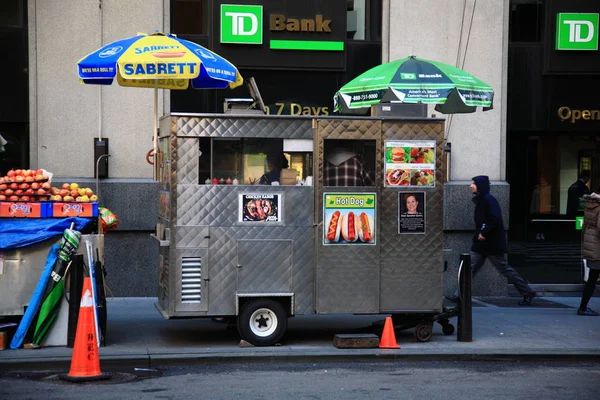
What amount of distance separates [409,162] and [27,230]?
167 inches

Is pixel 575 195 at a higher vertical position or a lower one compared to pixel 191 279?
higher

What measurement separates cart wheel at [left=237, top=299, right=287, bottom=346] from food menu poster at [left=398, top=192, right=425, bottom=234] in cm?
166

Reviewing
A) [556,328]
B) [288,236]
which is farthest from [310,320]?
[556,328]

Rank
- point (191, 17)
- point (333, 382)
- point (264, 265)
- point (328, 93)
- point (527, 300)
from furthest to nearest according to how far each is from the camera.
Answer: point (328, 93) → point (191, 17) → point (527, 300) → point (264, 265) → point (333, 382)

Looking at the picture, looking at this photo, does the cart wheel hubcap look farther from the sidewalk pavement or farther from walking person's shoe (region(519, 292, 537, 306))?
walking person's shoe (region(519, 292, 537, 306))

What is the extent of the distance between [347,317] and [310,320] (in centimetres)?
58

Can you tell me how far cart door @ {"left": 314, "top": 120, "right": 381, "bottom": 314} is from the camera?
9.98 meters

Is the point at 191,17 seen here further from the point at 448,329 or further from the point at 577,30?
the point at 448,329

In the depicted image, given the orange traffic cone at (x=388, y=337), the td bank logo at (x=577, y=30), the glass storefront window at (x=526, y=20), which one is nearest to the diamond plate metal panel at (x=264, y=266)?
the orange traffic cone at (x=388, y=337)

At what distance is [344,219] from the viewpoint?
10039mm

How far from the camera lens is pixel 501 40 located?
47.4 feet

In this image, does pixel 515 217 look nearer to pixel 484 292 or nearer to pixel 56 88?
pixel 484 292

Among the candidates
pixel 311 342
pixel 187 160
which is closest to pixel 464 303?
pixel 311 342

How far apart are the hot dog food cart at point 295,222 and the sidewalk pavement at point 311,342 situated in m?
0.42
